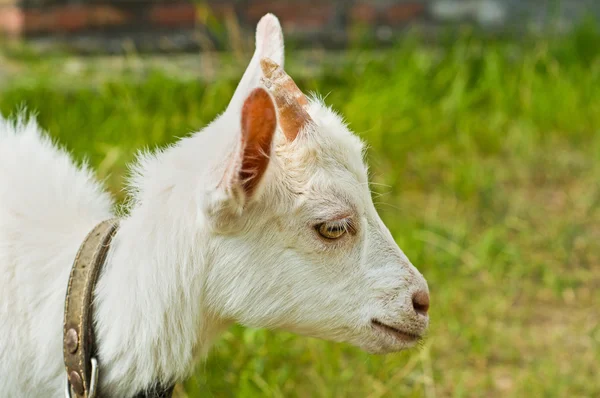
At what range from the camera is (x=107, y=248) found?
227 cm

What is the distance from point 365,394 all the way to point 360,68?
280cm

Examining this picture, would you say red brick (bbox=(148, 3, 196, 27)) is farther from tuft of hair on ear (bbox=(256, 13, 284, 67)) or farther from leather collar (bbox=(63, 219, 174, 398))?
leather collar (bbox=(63, 219, 174, 398))

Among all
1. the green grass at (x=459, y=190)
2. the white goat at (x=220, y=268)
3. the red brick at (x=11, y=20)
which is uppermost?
the white goat at (x=220, y=268)

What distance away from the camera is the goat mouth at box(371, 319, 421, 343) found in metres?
2.30

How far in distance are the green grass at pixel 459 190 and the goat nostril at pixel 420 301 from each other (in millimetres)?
627

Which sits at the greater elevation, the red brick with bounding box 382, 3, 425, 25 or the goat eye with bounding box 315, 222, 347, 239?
the goat eye with bounding box 315, 222, 347, 239

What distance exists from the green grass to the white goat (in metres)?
0.69

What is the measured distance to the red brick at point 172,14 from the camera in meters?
5.79

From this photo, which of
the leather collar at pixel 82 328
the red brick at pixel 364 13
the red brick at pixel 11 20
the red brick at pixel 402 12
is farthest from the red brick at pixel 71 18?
the leather collar at pixel 82 328

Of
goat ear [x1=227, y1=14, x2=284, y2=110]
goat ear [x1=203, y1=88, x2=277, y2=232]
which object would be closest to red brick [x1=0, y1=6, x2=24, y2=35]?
goat ear [x1=227, y1=14, x2=284, y2=110]

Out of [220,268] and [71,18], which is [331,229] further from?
[71,18]

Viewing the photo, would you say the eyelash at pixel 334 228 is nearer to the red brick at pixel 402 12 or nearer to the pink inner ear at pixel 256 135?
the pink inner ear at pixel 256 135

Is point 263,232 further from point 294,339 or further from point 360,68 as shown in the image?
point 360,68

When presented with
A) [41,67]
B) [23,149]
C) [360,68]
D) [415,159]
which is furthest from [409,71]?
[23,149]
